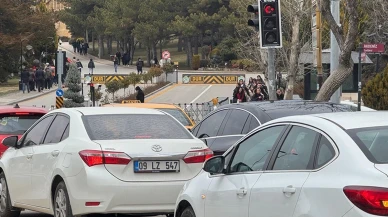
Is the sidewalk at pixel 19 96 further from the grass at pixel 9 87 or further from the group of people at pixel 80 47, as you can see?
the group of people at pixel 80 47

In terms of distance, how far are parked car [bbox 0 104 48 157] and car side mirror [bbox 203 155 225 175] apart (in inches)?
269

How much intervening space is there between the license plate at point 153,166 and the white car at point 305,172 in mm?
1414

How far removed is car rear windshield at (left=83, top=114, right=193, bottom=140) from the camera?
9.02 metres

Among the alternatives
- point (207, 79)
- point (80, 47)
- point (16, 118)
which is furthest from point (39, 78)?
point (80, 47)

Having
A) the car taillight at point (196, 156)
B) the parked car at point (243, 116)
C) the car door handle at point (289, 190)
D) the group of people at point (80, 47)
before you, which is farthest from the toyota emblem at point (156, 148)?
the group of people at point (80, 47)

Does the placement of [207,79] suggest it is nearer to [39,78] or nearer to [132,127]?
[39,78]

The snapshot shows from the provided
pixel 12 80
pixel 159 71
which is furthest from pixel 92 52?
pixel 159 71

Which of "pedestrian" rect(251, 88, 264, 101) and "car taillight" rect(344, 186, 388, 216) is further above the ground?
"car taillight" rect(344, 186, 388, 216)

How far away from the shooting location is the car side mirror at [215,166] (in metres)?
6.93

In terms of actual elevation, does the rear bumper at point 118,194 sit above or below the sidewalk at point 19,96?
above

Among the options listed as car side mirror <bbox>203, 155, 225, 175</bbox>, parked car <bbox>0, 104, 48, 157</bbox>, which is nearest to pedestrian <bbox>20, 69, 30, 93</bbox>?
parked car <bbox>0, 104, 48, 157</bbox>

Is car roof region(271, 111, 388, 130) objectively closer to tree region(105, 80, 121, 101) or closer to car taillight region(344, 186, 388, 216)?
car taillight region(344, 186, 388, 216)

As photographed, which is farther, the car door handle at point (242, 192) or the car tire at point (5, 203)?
the car tire at point (5, 203)

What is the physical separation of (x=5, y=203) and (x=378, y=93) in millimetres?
19742
